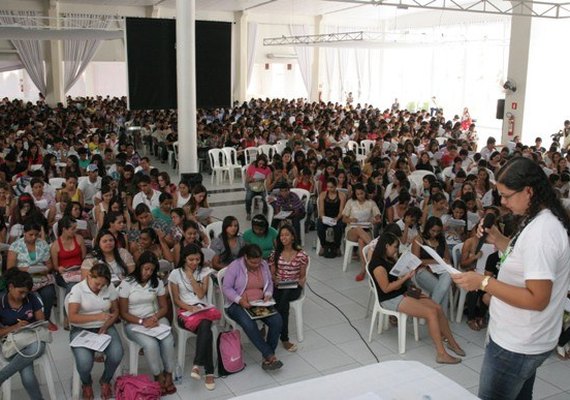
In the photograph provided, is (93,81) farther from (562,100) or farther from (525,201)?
(525,201)

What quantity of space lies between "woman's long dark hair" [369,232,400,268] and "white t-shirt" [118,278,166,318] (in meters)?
1.78

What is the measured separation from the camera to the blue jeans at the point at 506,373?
7.18ft

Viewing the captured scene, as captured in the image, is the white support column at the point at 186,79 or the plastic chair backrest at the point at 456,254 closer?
the plastic chair backrest at the point at 456,254

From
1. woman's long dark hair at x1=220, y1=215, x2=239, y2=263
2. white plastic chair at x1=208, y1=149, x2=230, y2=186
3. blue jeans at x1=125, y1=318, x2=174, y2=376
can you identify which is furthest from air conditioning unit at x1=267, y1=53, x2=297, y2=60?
blue jeans at x1=125, y1=318, x2=174, y2=376

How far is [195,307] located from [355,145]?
8.91m

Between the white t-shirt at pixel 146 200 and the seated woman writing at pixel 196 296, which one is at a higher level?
the white t-shirt at pixel 146 200

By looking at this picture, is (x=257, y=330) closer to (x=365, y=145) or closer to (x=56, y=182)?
(x=56, y=182)

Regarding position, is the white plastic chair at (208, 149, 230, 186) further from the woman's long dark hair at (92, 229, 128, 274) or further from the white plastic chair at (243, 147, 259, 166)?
the woman's long dark hair at (92, 229, 128, 274)

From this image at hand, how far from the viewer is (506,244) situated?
2.46 meters

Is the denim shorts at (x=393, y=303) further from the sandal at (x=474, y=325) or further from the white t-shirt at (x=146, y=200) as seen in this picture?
the white t-shirt at (x=146, y=200)

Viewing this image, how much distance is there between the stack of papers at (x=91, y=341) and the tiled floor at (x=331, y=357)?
43cm

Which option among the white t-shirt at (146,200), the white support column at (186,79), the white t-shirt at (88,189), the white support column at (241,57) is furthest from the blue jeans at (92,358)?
the white support column at (241,57)

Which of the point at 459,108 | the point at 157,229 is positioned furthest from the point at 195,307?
the point at 459,108

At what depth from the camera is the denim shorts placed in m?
4.70
